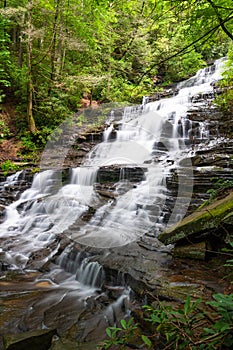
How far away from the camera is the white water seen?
577cm

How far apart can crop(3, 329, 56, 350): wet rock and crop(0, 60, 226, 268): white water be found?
222 centimetres

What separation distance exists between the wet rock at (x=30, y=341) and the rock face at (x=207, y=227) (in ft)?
7.04

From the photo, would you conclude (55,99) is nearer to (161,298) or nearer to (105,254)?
(105,254)

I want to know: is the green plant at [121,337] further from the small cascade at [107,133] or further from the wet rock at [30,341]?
the small cascade at [107,133]

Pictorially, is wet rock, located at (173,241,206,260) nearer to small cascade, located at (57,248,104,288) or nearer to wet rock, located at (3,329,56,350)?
small cascade, located at (57,248,104,288)

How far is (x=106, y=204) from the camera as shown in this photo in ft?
23.8

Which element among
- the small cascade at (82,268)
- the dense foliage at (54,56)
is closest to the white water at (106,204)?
the small cascade at (82,268)

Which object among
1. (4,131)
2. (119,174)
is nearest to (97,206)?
(119,174)

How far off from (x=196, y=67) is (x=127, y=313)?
20.2m

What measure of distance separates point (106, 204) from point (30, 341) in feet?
15.3

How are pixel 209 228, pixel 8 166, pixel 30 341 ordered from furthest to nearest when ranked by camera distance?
1. pixel 8 166
2. pixel 209 228
3. pixel 30 341

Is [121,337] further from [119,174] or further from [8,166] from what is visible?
[8,166]

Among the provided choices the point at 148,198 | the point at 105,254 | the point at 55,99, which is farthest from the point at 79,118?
the point at 105,254

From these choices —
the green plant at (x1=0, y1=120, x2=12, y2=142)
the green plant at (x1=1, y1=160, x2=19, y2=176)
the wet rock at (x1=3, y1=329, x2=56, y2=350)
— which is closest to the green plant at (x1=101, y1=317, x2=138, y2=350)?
the wet rock at (x1=3, y1=329, x2=56, y2=350)
